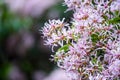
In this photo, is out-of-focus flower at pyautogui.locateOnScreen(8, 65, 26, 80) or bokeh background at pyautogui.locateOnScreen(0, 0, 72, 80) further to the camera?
out-of-focus flower at pyautogui.locateOnScreen(8, 65, 26, 80)

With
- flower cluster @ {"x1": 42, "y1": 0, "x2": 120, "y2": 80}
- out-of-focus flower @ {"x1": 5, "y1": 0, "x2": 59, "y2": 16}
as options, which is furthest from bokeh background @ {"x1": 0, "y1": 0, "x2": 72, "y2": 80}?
flower cluster @ {"x1": 42, "y1": 0, "x2": 120, "y2": 80}

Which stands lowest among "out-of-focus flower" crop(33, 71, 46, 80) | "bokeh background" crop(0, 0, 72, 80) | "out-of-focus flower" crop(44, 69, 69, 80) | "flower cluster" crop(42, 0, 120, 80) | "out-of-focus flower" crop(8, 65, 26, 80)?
"flower cluster" crop(42, 0, 120, 80)

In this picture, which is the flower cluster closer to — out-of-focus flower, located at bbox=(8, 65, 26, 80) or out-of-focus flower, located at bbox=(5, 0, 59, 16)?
out-of-focus flower, located at bbox=(5, 0, 59, 16)

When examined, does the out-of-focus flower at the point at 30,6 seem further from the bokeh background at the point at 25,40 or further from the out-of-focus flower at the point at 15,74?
the out-of-focus flower at the point at 15,74

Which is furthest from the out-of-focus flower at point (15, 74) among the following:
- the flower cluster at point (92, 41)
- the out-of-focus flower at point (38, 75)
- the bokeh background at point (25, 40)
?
the flower cluster at point (92, 41)

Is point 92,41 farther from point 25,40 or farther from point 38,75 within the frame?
point 25,40

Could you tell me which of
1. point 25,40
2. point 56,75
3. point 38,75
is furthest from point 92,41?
point 25,40

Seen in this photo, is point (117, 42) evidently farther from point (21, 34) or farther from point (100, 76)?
point (21, 34)
